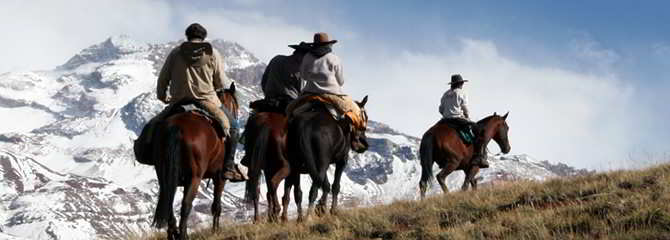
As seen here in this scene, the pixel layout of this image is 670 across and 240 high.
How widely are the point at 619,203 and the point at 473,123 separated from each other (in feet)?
31.0

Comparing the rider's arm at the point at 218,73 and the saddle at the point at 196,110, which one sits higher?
the rider's arm at the point at 218,73

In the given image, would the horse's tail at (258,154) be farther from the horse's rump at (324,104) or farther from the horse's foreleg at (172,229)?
the horse's foreleg at (172,229)

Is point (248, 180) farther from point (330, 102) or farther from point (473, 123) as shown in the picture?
point (473, 123)

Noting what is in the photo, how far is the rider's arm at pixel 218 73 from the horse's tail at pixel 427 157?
22.4ft

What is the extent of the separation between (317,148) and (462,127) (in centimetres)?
743

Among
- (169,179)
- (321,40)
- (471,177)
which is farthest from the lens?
(471,177)

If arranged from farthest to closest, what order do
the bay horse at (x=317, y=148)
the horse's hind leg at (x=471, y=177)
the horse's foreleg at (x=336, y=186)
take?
the horse's hind leg at (x=471, y=177), the horse's foreleg at (x=336, y=186), the bay horse at (x=317, y=148)

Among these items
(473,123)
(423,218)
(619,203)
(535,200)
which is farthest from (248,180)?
(473,123)

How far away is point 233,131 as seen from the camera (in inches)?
495

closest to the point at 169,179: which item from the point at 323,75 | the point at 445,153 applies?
the point at 323,75

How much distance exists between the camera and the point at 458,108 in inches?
760

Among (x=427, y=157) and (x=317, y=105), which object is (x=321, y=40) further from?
(x=427, y=157)

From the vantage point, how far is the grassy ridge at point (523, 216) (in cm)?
891

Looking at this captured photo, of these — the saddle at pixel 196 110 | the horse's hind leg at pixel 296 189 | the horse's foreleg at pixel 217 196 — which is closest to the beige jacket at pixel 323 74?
the horse's hind leg at pixel 296 189
